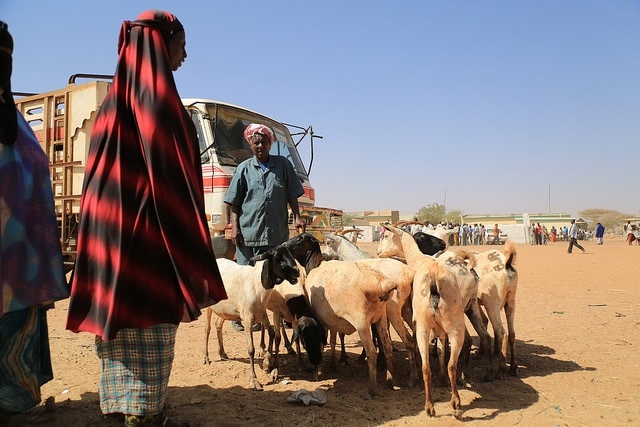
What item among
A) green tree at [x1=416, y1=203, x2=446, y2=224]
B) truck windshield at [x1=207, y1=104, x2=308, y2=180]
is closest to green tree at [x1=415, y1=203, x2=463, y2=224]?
green tree at [x1=416, y1=203, x2=446, y2=224]

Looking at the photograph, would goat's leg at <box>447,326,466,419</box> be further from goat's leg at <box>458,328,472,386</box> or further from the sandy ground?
goat's leg at <box>458,328,472,386</box>

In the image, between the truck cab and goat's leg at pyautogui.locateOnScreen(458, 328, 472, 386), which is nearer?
goat's leg at pyautogui.locateOnScreen(458, 328, 472, 386)

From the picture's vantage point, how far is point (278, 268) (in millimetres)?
4262

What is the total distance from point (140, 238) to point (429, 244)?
13.5 ft

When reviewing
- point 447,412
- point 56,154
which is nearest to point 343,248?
point 447,412

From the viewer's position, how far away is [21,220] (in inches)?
111

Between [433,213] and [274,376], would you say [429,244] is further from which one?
[433,213]

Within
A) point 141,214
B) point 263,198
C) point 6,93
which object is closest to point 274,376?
point 263,198

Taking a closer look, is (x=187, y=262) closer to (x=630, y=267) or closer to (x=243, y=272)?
(x=243, y=272)

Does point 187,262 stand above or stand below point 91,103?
below

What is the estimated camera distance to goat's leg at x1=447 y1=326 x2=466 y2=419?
3.68 meters

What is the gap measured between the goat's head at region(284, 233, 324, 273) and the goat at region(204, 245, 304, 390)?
136 millimetres

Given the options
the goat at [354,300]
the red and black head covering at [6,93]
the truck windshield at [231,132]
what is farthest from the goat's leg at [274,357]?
the truck windshield at [231,132]

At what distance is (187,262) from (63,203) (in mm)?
6522
